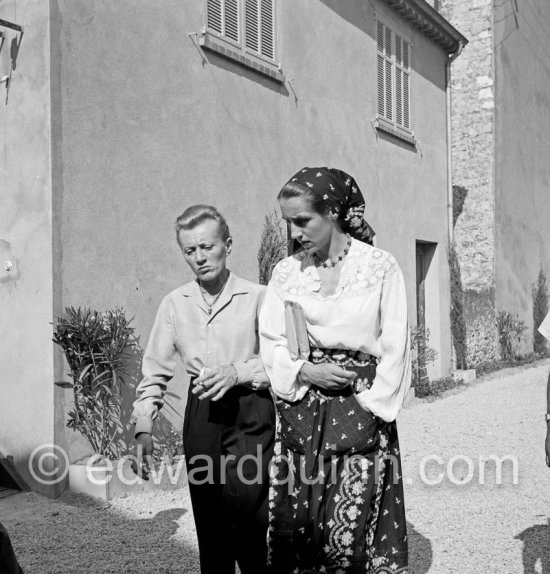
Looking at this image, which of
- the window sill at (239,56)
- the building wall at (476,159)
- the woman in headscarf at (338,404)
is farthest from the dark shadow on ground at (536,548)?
the building wall at (476,159)

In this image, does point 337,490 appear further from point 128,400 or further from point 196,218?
point 128,400

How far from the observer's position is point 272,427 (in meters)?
3.25

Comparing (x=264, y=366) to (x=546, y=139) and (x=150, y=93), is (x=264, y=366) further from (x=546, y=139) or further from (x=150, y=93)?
(x=546, y=139)

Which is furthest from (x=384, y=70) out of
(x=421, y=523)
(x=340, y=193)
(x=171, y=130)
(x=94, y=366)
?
(x=340, y=193)

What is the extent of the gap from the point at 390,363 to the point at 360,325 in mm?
177

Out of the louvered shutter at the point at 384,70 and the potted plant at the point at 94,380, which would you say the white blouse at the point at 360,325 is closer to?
→ the potted plant at the point at 94,380

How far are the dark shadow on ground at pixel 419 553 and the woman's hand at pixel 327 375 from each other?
63.7 inches

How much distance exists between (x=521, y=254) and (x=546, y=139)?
3588mm

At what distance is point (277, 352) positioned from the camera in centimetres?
293

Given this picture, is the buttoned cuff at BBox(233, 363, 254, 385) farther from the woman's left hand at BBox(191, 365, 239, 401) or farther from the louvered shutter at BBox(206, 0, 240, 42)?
the louvered shutter at BBox(206, 0, 240, 42)

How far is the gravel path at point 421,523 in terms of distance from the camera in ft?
13.4

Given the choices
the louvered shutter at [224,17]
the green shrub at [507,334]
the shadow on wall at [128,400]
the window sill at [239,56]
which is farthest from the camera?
the green shrub at [507,334]

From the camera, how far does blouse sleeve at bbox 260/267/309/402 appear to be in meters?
2.88

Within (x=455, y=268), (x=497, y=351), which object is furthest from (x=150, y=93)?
(x=497, y=351)
